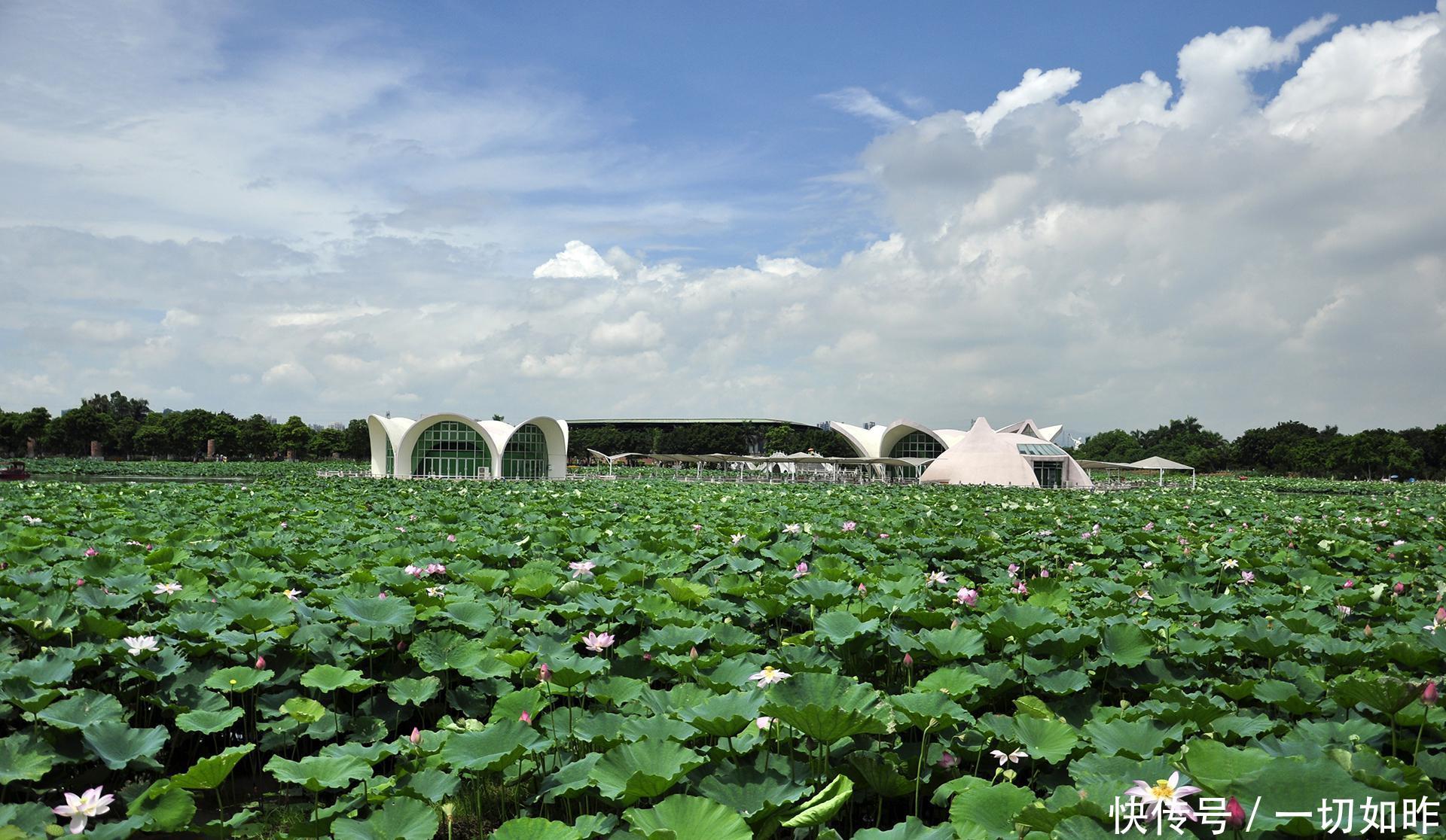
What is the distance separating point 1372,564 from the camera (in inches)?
285

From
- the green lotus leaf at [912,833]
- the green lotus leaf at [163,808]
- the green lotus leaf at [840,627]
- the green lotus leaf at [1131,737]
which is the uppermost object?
the green lotus leaf at [840,627]

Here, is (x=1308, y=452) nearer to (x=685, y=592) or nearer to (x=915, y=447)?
(x=915, y=447)

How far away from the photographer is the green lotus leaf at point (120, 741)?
2.90m

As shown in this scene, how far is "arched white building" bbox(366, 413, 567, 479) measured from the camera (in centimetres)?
3978

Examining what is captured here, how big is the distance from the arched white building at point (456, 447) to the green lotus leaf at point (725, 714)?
3725 centimetres

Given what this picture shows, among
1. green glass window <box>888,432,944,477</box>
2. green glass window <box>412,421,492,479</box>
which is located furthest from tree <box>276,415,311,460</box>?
green glass window <box>888,432,944,477</box>

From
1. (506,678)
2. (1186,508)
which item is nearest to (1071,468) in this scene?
(1186,508)

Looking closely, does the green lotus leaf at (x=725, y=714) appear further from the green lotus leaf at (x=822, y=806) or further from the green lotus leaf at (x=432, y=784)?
the green lotus leaf at (x=432, y=784)

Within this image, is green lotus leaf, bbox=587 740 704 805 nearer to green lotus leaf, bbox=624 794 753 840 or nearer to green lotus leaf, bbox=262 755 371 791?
green lotus leaf, bbox=624 794 753 840

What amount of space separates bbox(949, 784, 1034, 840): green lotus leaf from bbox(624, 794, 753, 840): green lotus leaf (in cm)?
61

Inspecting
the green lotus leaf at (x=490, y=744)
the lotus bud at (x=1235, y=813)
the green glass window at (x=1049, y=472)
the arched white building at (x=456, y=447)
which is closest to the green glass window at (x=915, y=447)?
the green glass window at (x=1049, y=472)

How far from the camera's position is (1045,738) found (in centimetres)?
282

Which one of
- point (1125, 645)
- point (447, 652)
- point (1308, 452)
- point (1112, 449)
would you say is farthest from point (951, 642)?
point (1112, 449)

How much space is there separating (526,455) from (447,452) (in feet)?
12.8
